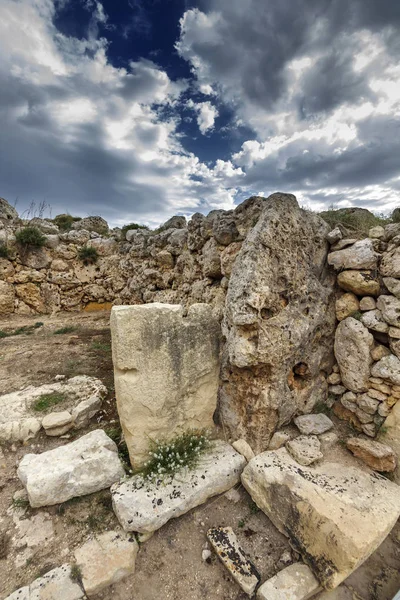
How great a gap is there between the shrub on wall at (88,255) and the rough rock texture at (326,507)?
8.48m

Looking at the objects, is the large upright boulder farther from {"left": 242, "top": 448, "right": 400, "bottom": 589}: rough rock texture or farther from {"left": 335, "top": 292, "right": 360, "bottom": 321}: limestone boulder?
{"left": 242, "top": 448, "right": 400, "bottom": 589}: rough rock texture

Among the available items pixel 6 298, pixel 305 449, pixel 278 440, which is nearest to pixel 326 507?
pixel 305 449

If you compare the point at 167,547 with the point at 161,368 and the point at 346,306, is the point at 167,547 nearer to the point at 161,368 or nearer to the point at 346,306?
the point at 161,368

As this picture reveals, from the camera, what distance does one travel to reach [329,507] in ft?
7.86

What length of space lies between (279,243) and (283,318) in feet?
3.07

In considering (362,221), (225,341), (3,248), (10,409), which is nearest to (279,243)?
(225,341)

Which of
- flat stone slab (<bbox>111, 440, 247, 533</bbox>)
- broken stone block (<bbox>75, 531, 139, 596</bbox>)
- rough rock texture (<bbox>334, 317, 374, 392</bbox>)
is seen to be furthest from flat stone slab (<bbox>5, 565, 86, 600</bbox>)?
rough rock texture (<bbox>334, 317, 374, 392</bbox>)

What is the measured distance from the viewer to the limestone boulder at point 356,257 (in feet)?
11.1

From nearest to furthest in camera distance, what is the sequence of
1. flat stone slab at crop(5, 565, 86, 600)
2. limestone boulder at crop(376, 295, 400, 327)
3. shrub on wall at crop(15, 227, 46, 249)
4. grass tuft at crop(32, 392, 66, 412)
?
1. flat stone slab at crop(5, 565, 86, 600)
2. limestone boulder at crop(376, 295, 400, 327)
3. grass tuft at crop(32, 392, 66, 412)
4. shrub on wall at crop(15, 227, 46, 249)

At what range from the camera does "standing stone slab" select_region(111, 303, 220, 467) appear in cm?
281

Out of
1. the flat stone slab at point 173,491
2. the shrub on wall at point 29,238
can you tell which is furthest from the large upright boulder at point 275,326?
the shrub on wall at point 29,238

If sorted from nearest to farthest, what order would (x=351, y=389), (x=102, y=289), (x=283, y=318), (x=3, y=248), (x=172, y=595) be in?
(x=172, y=595) → (x=283, y=318) → (x=351, y=389) → (x=3, y=248) → (x=102, y=289)

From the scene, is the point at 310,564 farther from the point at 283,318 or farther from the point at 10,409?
the point at 10,409

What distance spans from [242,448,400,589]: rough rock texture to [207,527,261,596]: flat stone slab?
1.44ft
